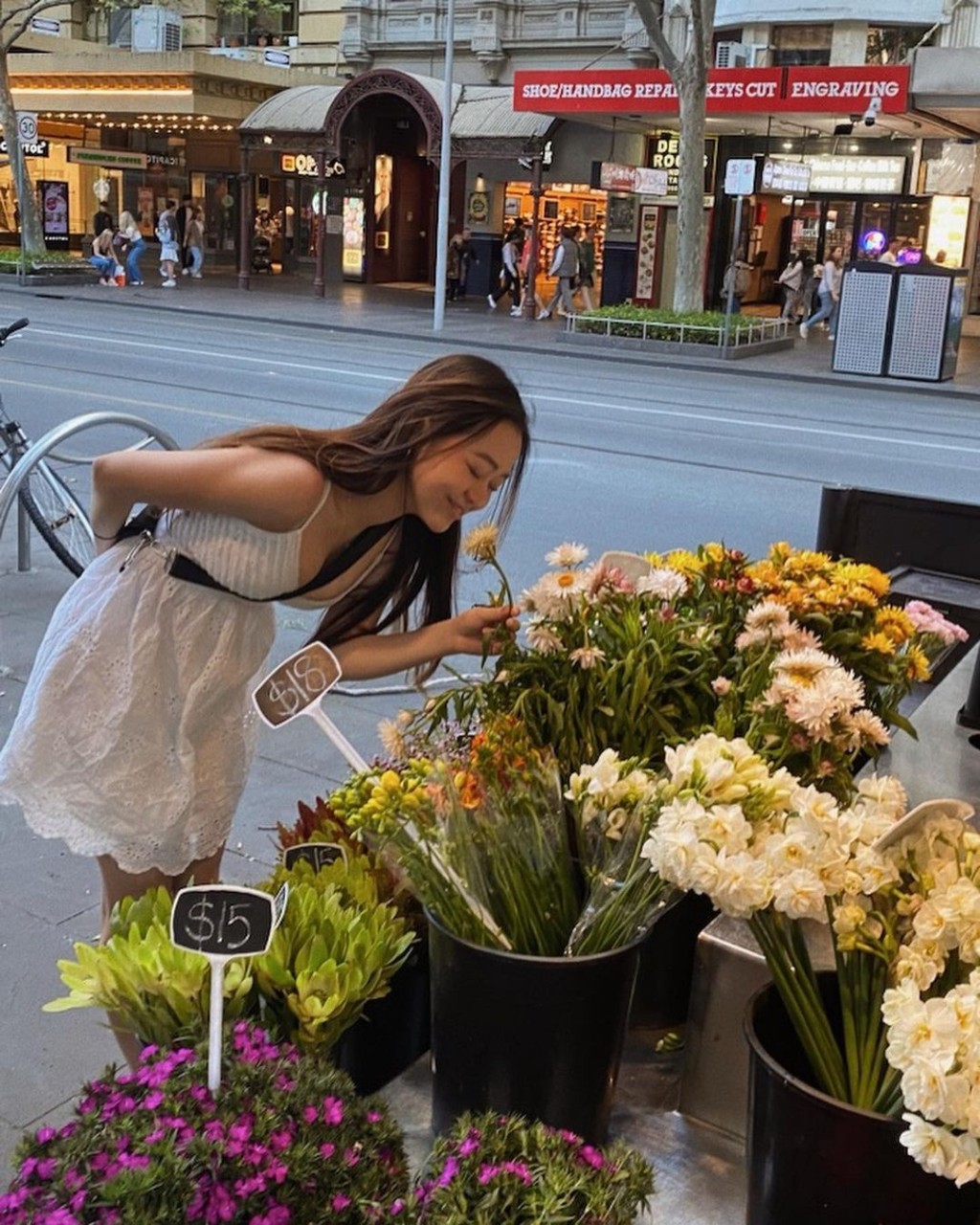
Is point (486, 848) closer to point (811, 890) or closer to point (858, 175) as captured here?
point (811, 890)

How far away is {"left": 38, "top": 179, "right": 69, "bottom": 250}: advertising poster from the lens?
3803 centimetres

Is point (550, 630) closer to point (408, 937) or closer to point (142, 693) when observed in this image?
point (408, 937)

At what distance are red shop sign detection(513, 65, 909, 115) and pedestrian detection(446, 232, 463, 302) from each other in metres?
6.34

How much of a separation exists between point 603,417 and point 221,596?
38.6 feet

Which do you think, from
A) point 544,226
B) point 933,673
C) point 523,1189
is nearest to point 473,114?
point 544,226

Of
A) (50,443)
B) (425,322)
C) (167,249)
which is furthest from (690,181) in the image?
(50,443)

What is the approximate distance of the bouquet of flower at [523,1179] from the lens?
1356 mm

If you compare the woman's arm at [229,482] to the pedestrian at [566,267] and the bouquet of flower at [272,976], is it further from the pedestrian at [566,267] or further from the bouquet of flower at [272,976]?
the pedestrian at [566,267]

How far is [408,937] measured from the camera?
1.79m

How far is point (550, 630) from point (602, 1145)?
732 mm

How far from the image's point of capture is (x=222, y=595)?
8.34 ft

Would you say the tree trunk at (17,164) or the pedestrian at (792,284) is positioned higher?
the tree trunk at (17,164)

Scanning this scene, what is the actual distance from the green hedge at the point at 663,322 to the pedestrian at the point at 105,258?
40.7 feet

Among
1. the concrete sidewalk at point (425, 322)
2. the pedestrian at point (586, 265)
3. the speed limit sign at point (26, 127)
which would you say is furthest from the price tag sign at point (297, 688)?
the speed limit sign at point (26, 127)
